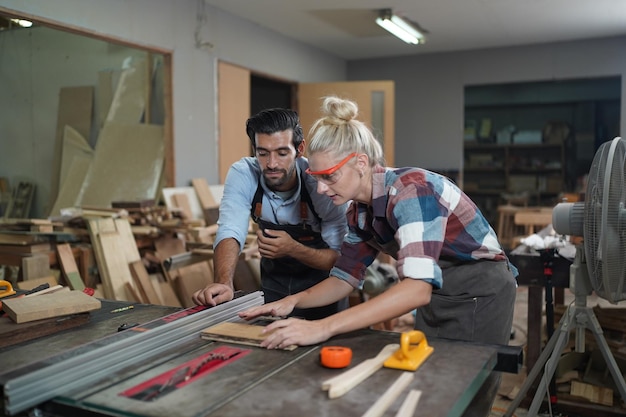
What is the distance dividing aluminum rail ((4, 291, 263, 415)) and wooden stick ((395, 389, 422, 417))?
0.61 meters

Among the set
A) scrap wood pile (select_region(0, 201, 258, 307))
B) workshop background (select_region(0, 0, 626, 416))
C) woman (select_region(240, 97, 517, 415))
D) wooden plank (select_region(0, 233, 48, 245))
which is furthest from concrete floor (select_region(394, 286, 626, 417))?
wooden plank (select_region(0, 233, 48, 245))

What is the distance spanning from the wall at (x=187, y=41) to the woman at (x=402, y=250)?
2758 millimetres

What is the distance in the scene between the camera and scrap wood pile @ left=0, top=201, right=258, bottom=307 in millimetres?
3381

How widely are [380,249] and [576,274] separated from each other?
869 mm

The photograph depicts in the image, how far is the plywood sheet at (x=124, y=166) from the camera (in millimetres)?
4426

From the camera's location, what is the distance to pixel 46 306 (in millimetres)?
1518

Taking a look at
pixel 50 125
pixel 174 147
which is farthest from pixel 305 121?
pixel 50 125

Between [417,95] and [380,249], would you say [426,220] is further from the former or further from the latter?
[417,95]

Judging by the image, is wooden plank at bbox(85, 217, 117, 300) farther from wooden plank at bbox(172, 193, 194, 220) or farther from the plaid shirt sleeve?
the plaid shirt sleeve

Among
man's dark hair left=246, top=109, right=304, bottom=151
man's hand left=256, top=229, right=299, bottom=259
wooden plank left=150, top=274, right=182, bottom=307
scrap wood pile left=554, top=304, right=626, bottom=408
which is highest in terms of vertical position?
man's dark hair left=246, top=109, right=304, bottom=151

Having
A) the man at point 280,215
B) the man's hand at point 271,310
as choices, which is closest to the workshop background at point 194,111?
the man's hand at point 271,310

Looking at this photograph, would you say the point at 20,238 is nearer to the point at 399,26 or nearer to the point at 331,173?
the point at 331,173

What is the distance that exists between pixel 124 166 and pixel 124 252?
46.1 inches

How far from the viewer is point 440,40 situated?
675 cm
